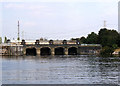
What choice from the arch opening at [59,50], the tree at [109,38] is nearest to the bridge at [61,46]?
the tree at [109,38]

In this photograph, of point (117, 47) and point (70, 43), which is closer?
point (117, 47)

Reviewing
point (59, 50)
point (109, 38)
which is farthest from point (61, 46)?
point (109, 38)

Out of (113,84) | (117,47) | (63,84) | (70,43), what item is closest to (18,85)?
(63,84)

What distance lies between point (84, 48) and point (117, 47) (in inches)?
1020

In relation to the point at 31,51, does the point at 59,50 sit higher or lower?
higher

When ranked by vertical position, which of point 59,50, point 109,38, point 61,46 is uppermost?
point 109,38

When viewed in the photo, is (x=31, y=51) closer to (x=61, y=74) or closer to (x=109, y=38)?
(x=109, y=38)

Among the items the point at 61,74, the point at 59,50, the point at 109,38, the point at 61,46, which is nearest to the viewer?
the point at 61,74

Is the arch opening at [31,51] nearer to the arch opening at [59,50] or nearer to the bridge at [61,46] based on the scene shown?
the bridge at [61,46]

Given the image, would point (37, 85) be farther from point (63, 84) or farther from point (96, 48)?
point (96, 48)

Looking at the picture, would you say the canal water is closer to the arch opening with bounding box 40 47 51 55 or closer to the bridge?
the bridge

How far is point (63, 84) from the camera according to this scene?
113ft

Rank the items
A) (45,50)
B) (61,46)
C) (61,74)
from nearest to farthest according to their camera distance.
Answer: (61,74), (61,46), (45,50)

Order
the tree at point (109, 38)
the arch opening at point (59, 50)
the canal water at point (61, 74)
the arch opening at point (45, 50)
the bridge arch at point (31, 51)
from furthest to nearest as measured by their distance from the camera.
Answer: the arch opening at point (59, 50) → the arch opening at point (45, 50) → the bridge arch at point (31, 51) → the tree at point (109, 38) → the canal water at point (61, 74)
